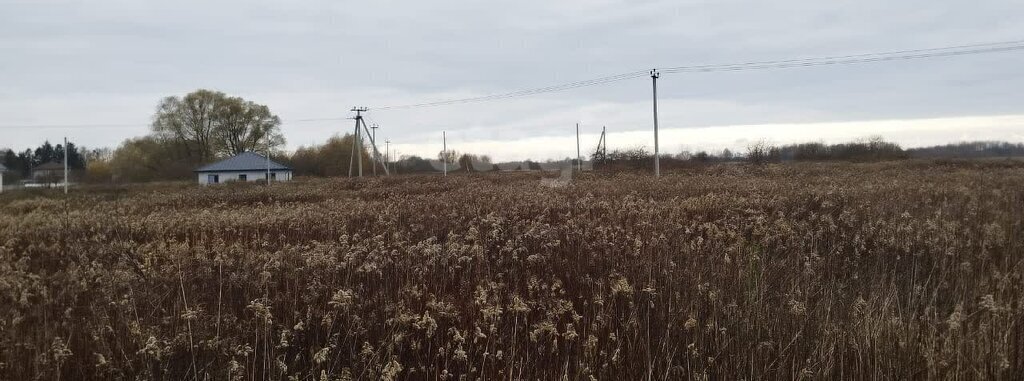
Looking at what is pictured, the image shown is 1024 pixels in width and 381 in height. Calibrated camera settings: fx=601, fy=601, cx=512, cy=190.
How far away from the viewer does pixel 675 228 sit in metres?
6.35

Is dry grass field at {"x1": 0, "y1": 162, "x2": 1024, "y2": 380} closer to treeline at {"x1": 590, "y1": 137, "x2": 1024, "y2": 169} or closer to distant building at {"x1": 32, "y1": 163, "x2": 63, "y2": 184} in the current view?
treeline at {"x1": 590, "y1": 137, "x2": 1024, "y2": 169}

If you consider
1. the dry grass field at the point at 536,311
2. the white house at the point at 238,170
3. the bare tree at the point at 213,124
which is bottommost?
the dry grass field at the point at 536,311

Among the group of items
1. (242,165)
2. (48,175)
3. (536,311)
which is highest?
(242,165)

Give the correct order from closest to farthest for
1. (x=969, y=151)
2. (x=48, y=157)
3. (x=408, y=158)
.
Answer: (x=969, y=151) < (x=408, y=158) < (x=48, y=157)

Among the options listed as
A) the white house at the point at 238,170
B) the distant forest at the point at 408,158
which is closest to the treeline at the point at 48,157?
the distant forest at the point at 408,158

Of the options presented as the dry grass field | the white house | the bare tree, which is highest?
the bare tree

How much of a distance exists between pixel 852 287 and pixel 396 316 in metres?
3.30

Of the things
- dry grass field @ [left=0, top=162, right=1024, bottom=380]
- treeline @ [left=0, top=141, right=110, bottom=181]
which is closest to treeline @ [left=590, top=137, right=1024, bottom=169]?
dry grass field @ [left=0, top=162, right=1024, bottom=380]

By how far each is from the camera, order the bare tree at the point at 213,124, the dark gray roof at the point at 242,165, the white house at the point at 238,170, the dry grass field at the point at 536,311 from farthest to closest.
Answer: the bare tree at the point at 213,124
the dark gray roof at the point at 242,165
the white house at the point at 238,170
the dry grass field at the point at 536,311

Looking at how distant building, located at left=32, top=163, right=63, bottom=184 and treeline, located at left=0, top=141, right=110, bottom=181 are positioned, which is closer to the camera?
distant building, located at left=32, top=163, right=63, bottom=184

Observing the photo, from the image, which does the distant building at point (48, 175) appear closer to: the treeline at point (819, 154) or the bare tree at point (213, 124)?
the bare tree at point (213, 124)

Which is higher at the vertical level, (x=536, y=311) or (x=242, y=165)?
(x=242, y=165)

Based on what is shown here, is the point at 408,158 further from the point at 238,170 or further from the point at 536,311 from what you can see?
the point at 536,311

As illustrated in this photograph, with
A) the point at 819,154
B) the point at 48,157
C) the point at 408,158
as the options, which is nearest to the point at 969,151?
the point at 819,154
